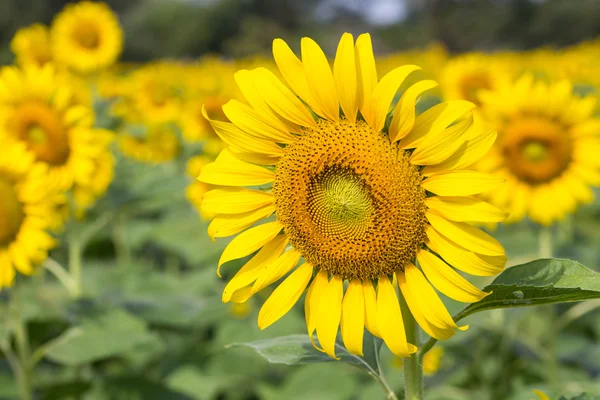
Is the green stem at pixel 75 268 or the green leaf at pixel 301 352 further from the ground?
the green leaf at pixel 301 352

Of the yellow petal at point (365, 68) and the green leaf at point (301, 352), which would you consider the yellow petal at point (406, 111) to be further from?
the green leaf at point (301, 352)

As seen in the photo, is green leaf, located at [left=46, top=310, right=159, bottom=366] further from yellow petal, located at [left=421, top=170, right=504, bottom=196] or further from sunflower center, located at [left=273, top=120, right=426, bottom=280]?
yellow petal, located at [left=421, top=170, right=504, bottom=196]

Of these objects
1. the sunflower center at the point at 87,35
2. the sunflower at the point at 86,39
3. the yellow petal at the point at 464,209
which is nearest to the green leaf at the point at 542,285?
the yellow petal at the point at 464,209

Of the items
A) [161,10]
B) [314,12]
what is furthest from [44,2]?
[314,12]

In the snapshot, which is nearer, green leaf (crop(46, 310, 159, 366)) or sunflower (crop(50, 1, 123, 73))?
green leaf (crop(46, 310, 159, 366))

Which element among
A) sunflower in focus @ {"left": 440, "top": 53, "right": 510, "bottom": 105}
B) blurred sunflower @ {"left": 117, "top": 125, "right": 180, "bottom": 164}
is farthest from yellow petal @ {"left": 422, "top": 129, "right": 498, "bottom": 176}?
blurred sunflower @ {"left": 117, "top": 125, "right": 180, "bottom": 164}
